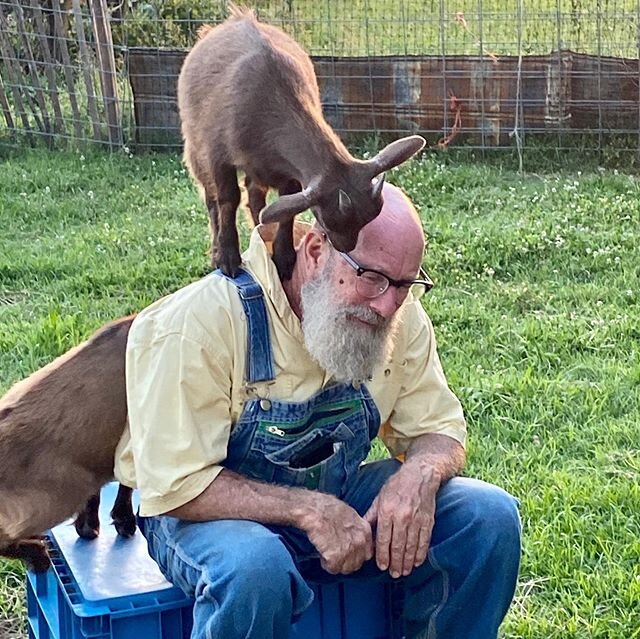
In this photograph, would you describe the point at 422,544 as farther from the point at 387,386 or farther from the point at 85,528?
the point at 85,528

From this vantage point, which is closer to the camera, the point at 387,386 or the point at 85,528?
the point at 387,386

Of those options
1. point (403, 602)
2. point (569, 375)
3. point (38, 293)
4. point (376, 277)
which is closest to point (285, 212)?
point (376, 277)

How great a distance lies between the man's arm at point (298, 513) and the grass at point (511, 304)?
922mm

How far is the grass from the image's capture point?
12.7 feet

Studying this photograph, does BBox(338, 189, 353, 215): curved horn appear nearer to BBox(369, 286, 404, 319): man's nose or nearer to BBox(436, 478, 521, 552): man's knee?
BBox(369, 286, 404, 319): man's nose

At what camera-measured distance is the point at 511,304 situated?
6.13 meters

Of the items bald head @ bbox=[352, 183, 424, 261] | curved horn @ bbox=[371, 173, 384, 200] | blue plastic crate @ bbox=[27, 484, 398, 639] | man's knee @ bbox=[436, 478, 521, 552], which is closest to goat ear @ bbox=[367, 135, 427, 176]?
curved horn @ bbox=[371, 173, 384, 200]

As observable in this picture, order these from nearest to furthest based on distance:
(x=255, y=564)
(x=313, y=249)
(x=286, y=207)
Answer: (x=255, y=564) → (x=313, y=249) → (x=286, y=207)

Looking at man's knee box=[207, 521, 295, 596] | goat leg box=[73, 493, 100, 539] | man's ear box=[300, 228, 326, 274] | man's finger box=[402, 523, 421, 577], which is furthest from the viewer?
goat leg box=[73, 493, 100, 539]

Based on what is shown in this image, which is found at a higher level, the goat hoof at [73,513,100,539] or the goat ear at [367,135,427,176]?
the goat ear at [367,135,427,176]

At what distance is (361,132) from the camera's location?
958 centimetres

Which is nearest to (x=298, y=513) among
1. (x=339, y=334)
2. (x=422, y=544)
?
(x=422, y=544)

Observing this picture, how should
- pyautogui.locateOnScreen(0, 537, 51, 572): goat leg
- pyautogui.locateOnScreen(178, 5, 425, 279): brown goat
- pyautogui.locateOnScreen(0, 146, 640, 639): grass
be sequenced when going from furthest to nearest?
1. pyautogui.locateOnScreen(0, 146, 640, 639): grass
2. pyautogui.locateOnScreen(178, 5, 425, 279): brown goat
3. pyautogui.locateOnScreen(0, 537, 51, 572): goat leg

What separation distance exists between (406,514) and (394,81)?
23.0 feet
